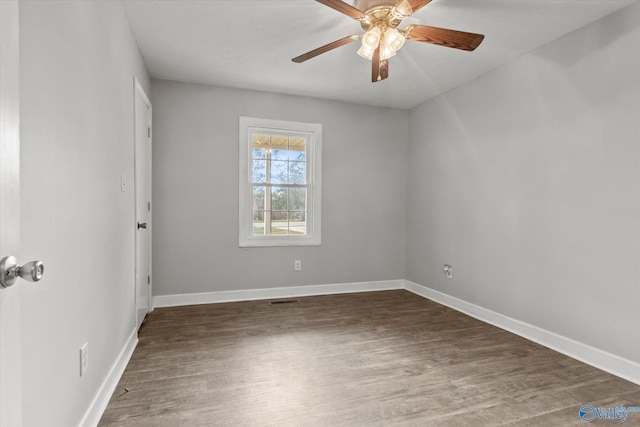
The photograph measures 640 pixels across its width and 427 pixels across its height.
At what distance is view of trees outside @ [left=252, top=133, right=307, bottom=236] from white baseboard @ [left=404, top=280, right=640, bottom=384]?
6.82 ft

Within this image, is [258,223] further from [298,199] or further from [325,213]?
[325,213]

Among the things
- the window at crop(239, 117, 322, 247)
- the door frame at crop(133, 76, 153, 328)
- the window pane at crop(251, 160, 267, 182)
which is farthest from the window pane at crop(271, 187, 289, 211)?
the door frame at crop(133, 76, 153, 328)

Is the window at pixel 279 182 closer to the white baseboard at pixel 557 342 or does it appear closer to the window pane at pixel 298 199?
the window pane at pixel 298 199

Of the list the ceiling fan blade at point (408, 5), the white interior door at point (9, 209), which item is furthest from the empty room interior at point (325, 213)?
the ceiling fan blade at point (408, 5)

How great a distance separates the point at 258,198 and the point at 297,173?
60cm

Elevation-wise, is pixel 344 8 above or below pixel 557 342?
above

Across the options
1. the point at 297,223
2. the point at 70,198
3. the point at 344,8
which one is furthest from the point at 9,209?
the point at 297,223

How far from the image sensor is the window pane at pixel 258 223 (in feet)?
A: 13.6

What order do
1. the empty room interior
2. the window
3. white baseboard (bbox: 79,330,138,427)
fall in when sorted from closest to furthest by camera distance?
the empty room interior < white baseboard (bbox: 79,330,138,427) < the window

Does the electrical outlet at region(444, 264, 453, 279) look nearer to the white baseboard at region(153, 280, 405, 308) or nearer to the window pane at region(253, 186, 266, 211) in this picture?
the white baseboard at region(153, 280, 405, 308)

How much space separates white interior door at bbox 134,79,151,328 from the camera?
2.87 meters

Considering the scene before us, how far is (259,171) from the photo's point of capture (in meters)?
4.17

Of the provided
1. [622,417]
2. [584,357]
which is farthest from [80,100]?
[584,357]

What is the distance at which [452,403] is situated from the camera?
1.97 m
